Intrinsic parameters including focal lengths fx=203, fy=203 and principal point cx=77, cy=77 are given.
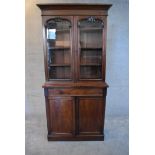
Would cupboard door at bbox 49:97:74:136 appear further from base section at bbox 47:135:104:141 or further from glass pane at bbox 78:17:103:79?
glass pane at bbox 78:17:103:79

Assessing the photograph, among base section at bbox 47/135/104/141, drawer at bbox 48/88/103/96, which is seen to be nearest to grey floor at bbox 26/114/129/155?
base section at bbox 47/135/104/141

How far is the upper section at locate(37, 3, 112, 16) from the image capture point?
1975 millimetres

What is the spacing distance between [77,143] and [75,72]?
718mm

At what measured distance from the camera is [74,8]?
2.04m

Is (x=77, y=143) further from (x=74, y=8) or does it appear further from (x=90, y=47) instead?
(x=74, y=8)

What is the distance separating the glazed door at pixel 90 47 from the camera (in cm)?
212

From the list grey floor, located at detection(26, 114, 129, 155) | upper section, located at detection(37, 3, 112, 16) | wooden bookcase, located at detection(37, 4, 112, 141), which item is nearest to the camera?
grey floor, located at detection(26, 114, 129, 155)

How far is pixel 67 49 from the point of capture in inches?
85.7

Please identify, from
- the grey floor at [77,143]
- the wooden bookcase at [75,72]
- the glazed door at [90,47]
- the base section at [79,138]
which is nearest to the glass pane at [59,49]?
the wooden bookcase at [75,72]
